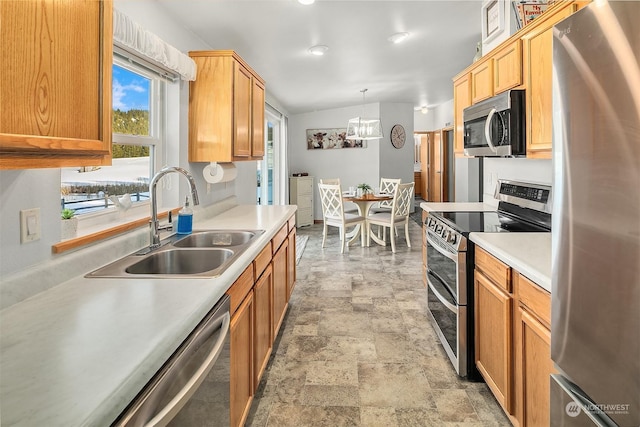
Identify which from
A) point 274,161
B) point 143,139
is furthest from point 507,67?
point 274,161

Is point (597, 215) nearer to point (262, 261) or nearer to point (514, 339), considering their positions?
point (514, 339)

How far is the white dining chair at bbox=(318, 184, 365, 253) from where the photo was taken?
5461 millimetres

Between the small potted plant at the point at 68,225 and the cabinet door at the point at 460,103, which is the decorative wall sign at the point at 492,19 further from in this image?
the small potted plant at the point at 68,225

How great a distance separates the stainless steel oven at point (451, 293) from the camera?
2154 mm

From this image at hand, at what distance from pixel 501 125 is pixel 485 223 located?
61cm

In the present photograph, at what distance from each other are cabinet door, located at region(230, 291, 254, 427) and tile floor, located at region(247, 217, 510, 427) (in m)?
0.26

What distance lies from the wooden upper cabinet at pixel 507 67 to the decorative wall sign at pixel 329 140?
18.5ft

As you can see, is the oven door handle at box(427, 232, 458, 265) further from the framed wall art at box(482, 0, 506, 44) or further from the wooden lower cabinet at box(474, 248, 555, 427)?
the framed wall art at box(482, 0, 506, 44)

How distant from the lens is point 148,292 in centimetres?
124

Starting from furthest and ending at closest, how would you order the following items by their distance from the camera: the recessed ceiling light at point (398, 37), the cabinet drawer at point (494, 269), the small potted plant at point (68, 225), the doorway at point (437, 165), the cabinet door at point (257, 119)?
the doorway at point (437, 165), the recessed ceiling light at point (398, 37), the cabinet door at point (257, 119), the cabinet drawer at point (494, 269), the small potted plant at point (68, 225)

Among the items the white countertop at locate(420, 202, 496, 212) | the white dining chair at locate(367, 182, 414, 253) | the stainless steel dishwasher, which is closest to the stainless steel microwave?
the white countertop at locate(420, 202, 496, 212)

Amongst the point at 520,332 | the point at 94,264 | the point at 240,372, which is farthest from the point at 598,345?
the point at 94,264

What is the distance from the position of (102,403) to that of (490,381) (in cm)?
183

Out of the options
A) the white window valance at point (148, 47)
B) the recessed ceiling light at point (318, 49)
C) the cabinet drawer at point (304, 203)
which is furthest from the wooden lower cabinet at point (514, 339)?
the cabinet drawer at point (304, 203)
